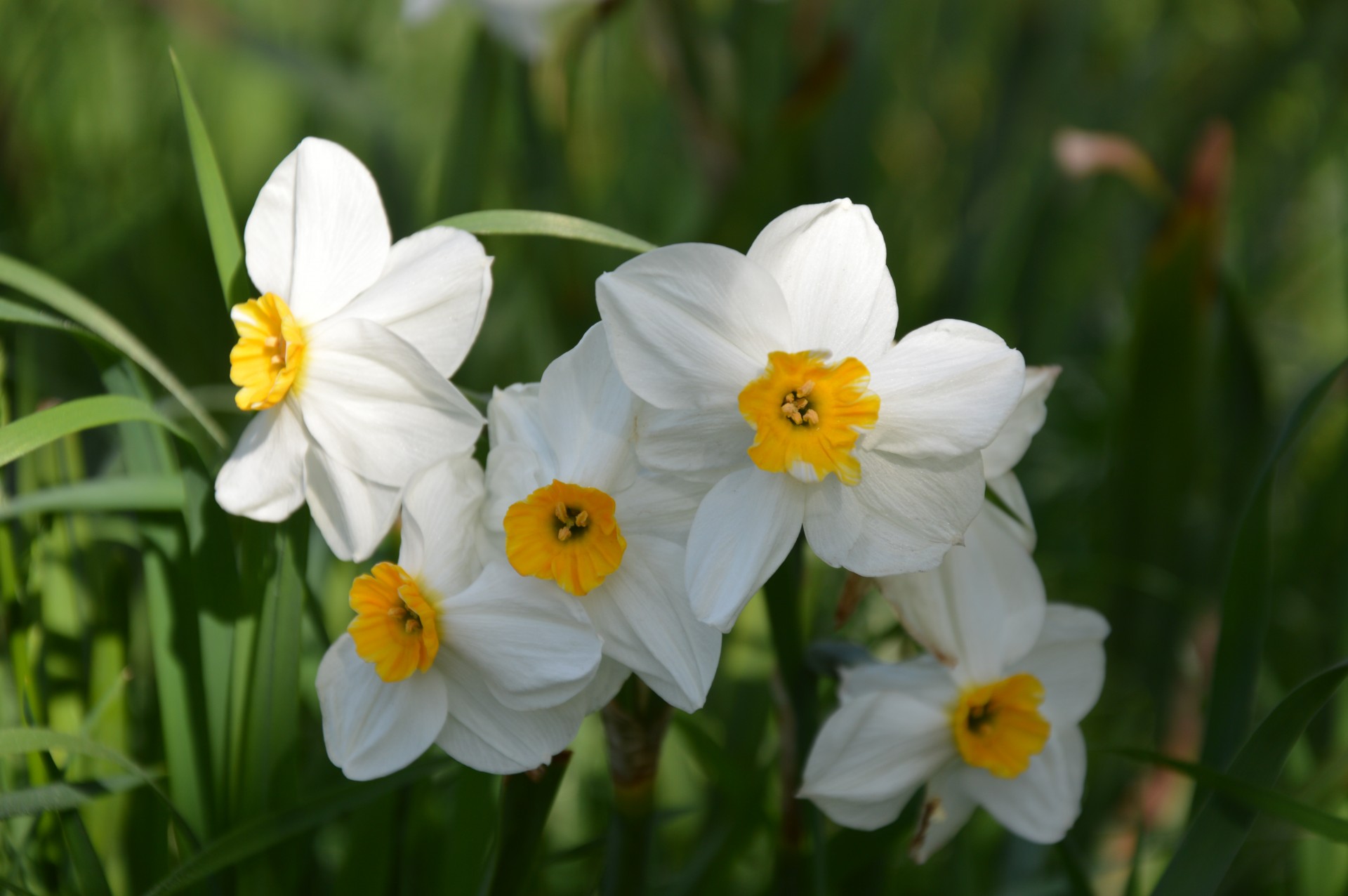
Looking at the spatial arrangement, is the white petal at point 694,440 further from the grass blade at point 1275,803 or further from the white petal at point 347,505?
the grass blade at point 1275,803

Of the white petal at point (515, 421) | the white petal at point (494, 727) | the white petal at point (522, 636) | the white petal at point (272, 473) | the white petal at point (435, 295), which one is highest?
the white petal at point (435, 295)

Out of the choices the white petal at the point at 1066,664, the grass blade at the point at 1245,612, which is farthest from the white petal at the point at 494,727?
the grass blade at the point at 1245,612

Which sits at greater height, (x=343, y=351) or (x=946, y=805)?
(x=343, y=351)

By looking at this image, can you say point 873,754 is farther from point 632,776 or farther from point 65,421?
point 65,421

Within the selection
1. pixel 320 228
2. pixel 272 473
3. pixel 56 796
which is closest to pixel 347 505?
pixel 272 473

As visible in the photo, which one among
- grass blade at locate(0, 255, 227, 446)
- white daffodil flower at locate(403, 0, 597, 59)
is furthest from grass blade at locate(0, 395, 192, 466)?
white daffodil flower at locate(403, 0, 597, 59)
